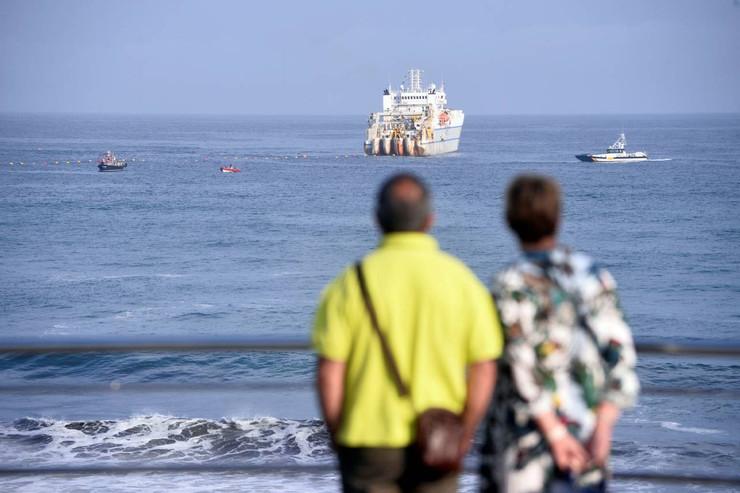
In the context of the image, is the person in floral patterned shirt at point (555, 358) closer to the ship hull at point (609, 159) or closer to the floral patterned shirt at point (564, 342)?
the floral patterned shirt at point (564, 342)

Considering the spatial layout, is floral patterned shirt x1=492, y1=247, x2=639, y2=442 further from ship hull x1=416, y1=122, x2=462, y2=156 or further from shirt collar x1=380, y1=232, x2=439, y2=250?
ship hull x1=416, y1=122, x2=462, y2=156

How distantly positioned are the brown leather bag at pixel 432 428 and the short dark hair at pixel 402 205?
0.17 metres

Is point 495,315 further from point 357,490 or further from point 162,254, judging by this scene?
point 162,254

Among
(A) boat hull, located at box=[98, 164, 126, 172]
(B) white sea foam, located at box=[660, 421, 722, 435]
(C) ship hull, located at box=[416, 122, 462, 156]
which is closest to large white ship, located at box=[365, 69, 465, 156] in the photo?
(C) ship hull, located at box=[416, 122, 462, 156]

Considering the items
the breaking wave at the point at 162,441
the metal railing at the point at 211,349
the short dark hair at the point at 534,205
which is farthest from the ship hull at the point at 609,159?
the short dark hair at the point at 534,205

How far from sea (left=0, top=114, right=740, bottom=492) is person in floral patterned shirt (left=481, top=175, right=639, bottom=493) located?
113 cm

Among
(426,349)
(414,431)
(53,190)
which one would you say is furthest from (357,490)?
(53,190)

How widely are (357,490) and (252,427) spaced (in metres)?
18.2

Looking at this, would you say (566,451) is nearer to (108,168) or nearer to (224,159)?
(108,168)

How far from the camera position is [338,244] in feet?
166

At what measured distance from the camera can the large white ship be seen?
112750 millimetres

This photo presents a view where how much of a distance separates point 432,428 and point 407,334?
24cm

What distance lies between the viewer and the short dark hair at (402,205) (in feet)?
8.91

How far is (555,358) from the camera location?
266cm
